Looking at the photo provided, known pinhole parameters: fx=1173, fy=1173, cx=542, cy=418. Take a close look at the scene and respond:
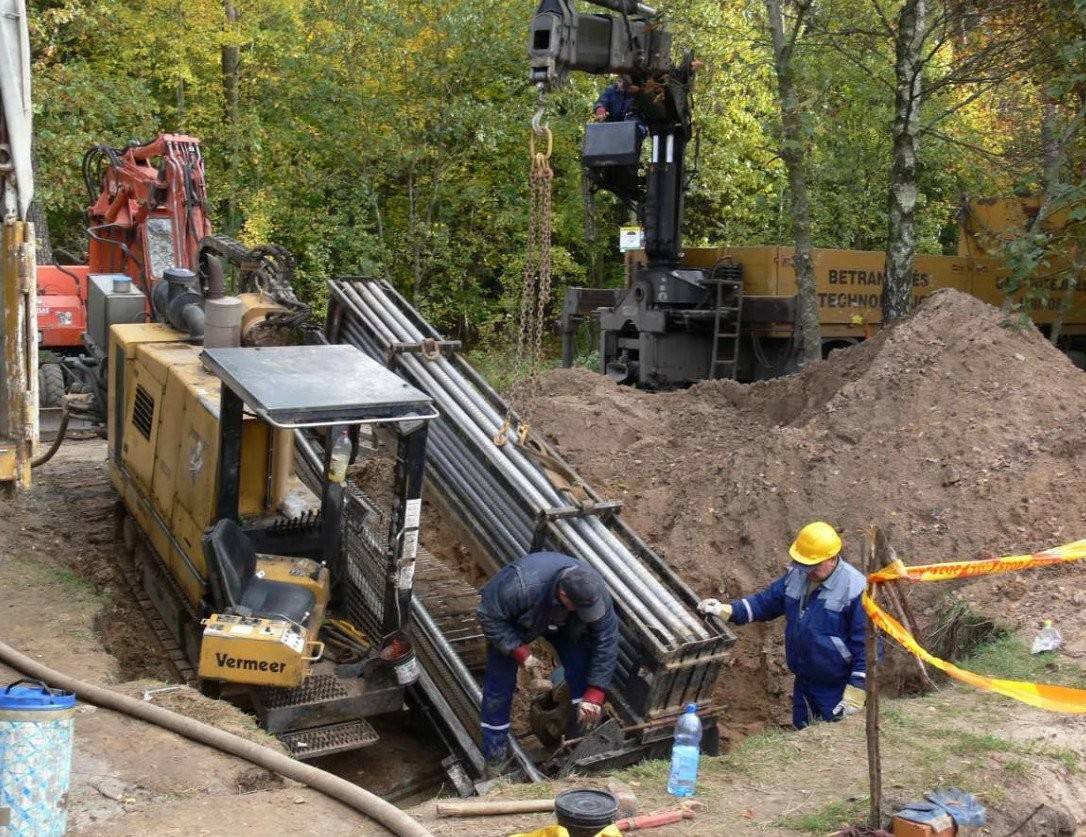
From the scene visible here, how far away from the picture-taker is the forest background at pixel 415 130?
17.9 meters

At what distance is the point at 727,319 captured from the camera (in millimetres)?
13383

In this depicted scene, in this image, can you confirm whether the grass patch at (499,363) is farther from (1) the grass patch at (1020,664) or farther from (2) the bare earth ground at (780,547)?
(1) the grass patch at (1020,664)

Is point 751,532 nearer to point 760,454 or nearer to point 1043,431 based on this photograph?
point 760,454

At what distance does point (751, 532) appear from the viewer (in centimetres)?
852

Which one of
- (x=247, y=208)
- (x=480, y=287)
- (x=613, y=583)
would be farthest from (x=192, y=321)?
(x=480, y=287)

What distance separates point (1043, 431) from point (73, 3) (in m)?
14.7

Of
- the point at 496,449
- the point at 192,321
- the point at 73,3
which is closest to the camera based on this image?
the point at 496,449

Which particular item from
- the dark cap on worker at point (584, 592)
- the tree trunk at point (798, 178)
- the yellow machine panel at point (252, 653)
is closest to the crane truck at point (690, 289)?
the tree trunk at point (798, 178)

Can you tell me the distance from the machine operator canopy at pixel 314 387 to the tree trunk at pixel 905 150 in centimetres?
646

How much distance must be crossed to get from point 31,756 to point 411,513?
2.59 meters

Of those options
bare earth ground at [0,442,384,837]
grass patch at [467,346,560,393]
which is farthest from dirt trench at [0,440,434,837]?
grass patch at [467,346,560,393]

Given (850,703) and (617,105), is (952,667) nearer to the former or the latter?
(850,703)

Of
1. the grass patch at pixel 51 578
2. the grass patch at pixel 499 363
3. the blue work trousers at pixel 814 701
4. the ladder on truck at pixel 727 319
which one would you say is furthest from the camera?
the grass patch at pixel 499 363

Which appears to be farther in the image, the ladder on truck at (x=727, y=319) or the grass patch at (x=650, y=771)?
the ladder on truck at (x=727, y=319)
